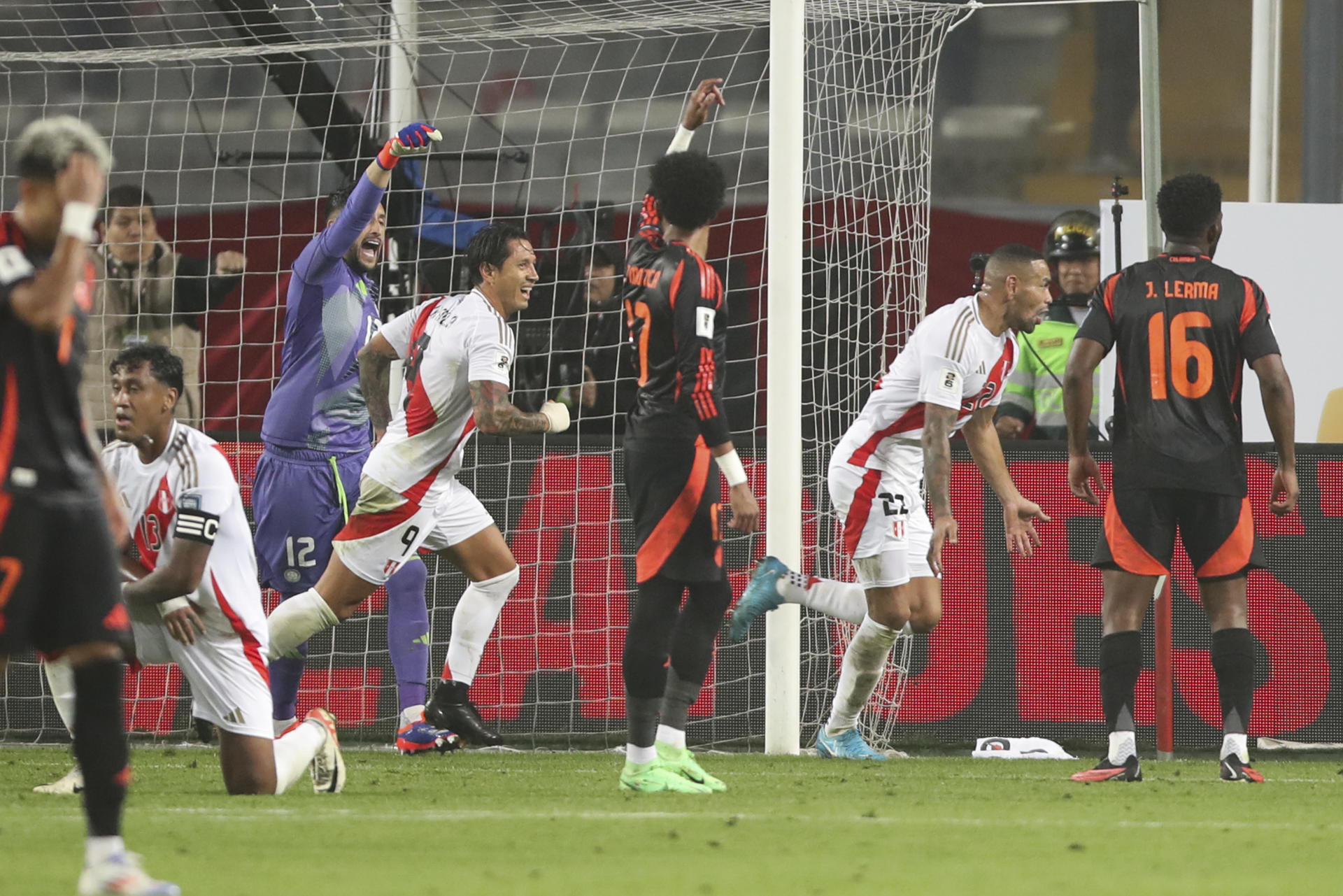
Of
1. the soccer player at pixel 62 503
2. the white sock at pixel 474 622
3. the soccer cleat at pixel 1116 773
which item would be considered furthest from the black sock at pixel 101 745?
the white sock at pixel 474 622

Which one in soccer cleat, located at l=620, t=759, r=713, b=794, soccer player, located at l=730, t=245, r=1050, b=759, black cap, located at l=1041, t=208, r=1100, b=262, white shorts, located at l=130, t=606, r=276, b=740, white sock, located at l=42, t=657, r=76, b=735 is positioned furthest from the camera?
black cap, located at l=1041, t=208, r=1100, b=262

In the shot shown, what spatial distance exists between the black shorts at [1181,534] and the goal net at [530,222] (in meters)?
2.48

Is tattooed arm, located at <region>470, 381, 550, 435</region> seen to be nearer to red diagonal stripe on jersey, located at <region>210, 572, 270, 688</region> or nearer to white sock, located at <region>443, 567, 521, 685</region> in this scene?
white sock, located at <region>443, 567, 521, 685</region>

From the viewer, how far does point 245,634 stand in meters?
6.23

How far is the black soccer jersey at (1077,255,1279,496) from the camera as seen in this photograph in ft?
23.0

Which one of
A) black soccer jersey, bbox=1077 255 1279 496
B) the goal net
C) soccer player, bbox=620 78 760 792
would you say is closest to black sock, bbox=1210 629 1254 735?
black soccer jersey, bbox=1077 255 1279 496

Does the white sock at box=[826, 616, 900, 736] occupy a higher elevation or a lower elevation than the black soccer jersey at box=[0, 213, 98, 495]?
lower

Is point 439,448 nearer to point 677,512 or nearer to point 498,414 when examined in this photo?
point 498,414

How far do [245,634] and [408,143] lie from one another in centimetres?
264

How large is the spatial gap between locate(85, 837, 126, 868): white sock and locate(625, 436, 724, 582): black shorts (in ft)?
8.36

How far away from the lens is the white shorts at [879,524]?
834cm

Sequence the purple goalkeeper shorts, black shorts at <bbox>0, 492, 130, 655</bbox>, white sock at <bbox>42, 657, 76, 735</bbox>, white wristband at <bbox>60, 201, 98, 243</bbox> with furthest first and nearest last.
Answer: the purple goalkeeper shorts < white sock at <bbox>42, 657, 76, 735</bbox> < black shorts at <bbox>0, 492, 130, 655</bbox> < white wristband at <bbox>60, 201, 98, 243</bbox>

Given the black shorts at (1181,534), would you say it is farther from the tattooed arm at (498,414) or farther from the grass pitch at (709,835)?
the tattooed arm at (498,414)

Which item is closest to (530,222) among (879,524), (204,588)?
(879,524)
